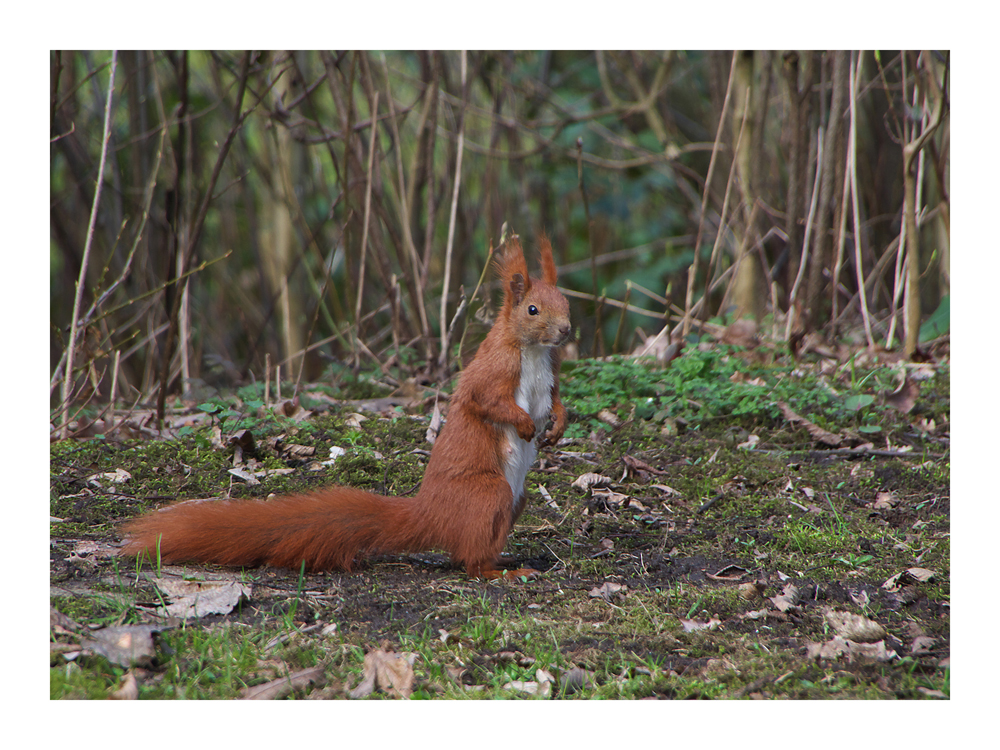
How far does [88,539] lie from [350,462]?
112cm

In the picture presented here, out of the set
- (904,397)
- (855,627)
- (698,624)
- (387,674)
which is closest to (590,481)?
(698,624)

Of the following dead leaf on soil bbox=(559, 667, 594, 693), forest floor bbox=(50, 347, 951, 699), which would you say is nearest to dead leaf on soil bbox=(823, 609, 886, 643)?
forest floor bbox=(50, 347, 951, 699)

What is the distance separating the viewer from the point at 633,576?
2934 mm

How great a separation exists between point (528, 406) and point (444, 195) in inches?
125

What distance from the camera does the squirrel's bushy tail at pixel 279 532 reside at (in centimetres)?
271

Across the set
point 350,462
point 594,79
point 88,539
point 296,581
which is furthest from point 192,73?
point 296,581

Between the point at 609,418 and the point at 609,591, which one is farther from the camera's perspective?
the point at 609,418

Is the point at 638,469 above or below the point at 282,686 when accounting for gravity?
above

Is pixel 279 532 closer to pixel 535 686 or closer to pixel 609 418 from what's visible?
pixel 535 686

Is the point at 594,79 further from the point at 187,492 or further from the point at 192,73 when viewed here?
the point at 187,492

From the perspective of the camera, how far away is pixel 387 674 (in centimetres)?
221

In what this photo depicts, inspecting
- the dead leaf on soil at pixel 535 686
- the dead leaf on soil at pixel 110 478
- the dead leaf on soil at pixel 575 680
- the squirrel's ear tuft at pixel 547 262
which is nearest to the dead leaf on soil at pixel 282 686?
the dead leaf on soil at pixel 535 686

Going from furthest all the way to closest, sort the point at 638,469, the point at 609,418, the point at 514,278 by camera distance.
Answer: the point at 609,418, the point at 638,469, the point at 514,278

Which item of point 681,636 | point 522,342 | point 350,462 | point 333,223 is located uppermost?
point 333,223
